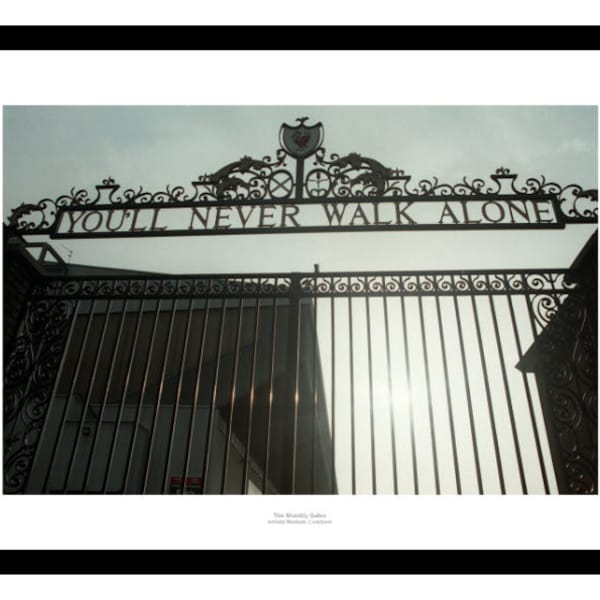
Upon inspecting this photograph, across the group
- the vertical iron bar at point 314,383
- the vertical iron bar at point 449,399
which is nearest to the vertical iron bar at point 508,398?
the vertical iron bar at point 449,399

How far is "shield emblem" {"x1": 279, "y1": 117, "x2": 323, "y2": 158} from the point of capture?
4.38 m

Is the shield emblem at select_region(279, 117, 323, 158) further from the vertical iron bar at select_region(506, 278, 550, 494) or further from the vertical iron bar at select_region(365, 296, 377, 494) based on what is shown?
the vertical iron bar at select_region(506, 278, 550, 494)

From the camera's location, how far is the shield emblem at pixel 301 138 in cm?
438

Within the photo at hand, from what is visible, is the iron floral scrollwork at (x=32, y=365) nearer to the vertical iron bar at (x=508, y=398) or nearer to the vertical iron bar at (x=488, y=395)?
the vertical iron bar at (x=488, y=395)

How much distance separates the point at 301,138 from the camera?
443 cm

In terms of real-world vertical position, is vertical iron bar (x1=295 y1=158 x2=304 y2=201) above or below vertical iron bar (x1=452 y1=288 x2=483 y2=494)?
above

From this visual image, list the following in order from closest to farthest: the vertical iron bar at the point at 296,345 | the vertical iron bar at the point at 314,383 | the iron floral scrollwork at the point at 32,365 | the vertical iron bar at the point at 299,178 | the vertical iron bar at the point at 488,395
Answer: the vertical iron bar at the point at 314,383 → the vertical iron bar at the point at 488,395 → the vertical iron bar at the point at 296,345 → the iron floral scrollwork at the point at 32,365 → the vertical iron bar at the point at 299,178

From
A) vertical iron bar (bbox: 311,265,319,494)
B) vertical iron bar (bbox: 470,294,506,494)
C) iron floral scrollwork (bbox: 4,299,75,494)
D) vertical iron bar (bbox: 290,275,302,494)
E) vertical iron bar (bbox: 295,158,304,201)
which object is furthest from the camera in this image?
vertical iron bar (bbox: 295,158,304,201)

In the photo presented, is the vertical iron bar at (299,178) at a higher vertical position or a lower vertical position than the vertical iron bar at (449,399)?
higher

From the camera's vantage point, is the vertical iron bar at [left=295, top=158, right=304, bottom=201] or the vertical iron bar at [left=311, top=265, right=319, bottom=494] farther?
the vertical iron bar at [left=295, top=158, right=304, bottom=201]

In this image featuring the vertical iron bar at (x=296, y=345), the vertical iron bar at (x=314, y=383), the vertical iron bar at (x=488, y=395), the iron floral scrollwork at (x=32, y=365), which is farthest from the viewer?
the iron floral scrollwork at (x=32, y=365)

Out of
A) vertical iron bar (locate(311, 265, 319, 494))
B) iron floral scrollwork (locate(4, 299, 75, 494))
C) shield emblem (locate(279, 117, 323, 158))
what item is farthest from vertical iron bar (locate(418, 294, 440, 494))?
iron floral scrollwork (locate(4, 299, 75, 494))
